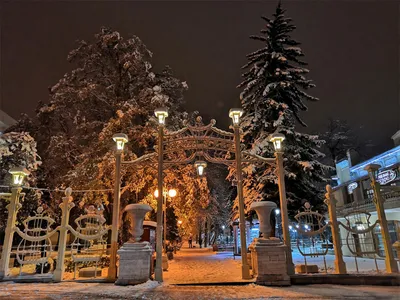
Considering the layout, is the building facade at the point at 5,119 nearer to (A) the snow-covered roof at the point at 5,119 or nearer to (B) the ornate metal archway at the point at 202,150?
(A) the snow-covered roof at the point at 5,119

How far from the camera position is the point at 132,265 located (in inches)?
258

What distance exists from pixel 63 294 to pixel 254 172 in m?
10.4

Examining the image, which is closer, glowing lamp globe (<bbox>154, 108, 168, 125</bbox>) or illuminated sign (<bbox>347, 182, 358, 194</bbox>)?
glowing lamp globe (<bbox>154, 108, 168, 125</bbox>)

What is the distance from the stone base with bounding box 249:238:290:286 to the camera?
21.1 ft

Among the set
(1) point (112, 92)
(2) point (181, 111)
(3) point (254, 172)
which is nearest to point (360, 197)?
(3) point (254, 172)

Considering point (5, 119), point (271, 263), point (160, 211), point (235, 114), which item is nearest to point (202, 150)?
point (235, 114)

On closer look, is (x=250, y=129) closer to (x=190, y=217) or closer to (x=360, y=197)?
(x=190, y=217)

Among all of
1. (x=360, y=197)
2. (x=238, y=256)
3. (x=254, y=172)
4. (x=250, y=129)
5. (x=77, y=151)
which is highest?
(x=250, y=129)

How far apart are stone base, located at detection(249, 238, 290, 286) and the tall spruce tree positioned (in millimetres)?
6749

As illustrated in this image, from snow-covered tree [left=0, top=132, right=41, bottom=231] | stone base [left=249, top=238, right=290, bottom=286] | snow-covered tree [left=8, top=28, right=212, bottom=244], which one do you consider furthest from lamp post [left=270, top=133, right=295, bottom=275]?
snow-covered tree [left=0, top=132, right=41, bottom=231]

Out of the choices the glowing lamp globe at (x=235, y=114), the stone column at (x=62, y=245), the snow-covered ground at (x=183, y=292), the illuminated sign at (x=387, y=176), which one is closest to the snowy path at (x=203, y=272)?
the snow-covered ground at (x=183, y=292)

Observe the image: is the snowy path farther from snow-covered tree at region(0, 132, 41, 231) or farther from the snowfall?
snow-covered tree at region(0, 132, 41, 231)

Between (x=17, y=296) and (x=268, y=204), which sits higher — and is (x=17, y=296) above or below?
below

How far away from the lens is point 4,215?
1260 cm
